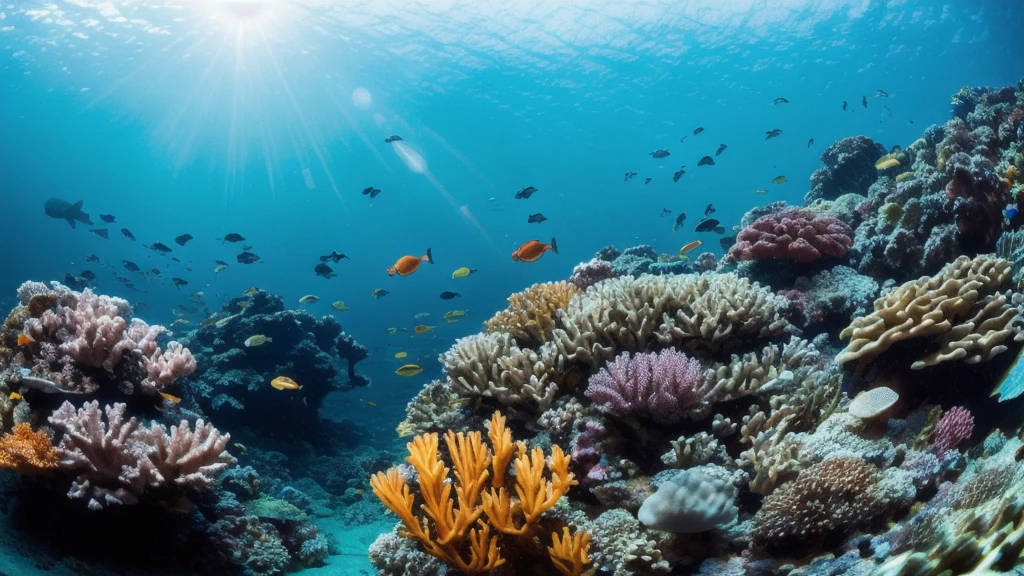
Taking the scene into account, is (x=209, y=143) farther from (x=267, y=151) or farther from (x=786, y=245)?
(x=786, y=245)

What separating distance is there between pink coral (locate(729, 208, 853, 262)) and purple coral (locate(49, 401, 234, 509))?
672cm

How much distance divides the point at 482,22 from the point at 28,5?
79.9 feet

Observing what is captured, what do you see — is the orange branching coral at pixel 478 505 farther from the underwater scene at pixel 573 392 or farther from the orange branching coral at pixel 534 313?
the orange branching coral at pixel 534 313

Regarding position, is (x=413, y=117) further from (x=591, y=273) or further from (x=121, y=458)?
(x=121, y=458)

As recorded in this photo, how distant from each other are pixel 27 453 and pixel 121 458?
0.68 m

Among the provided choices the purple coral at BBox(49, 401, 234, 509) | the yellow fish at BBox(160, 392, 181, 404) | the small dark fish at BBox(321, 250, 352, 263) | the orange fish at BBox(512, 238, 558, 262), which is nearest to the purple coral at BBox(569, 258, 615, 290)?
the orange fish at BBox(512, 238, 558, 262)

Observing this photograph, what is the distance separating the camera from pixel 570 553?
304cm

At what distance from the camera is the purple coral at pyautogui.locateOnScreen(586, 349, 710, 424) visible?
3.88 metres

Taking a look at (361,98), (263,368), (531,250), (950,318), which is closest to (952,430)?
(950,318)

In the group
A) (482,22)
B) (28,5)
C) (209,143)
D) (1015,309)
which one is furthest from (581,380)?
(209,143)

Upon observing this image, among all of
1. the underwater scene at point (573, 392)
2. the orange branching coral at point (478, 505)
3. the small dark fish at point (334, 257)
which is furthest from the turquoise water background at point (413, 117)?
the orange branching coral at point (478, 505)

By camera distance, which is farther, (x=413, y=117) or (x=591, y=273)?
(x=413, y=117)

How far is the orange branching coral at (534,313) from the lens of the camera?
18.7ft

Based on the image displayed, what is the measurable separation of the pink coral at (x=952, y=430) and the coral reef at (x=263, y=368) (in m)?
13.1
